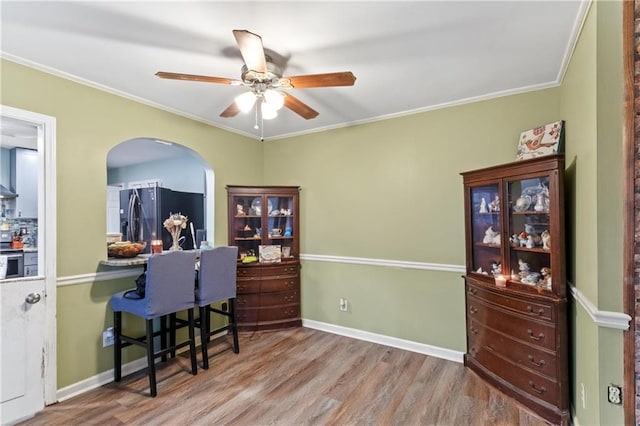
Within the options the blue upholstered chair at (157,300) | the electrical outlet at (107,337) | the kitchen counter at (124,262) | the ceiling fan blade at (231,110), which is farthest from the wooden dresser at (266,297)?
the ceiling fan blade at (231,110)

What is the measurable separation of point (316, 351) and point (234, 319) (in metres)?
0.95

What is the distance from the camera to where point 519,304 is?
228cm

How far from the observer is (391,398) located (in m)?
2.41

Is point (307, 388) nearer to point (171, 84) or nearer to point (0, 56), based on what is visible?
point (171, 84)

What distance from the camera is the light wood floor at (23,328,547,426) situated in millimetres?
2156

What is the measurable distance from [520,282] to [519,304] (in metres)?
0.18

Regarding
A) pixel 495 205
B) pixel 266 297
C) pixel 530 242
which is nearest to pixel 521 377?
pixel 530 242

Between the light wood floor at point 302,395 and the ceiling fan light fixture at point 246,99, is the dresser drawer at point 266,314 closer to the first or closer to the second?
the light wood floor at point 302,395

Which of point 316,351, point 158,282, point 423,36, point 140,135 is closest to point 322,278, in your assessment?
point 316,351

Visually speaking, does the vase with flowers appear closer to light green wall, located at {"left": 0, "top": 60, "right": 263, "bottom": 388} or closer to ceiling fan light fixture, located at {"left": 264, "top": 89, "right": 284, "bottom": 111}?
light green wall, located at {"left": 0, "top": 60, "right": 263, "bottom": 388}

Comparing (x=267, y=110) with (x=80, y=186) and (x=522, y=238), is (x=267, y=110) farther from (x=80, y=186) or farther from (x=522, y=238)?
A: (x=522, y=238)

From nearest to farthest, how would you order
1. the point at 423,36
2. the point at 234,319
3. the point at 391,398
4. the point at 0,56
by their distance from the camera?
the point at 423,36 < the point at 0,56 < the point at 391,398 < the point at 234,319

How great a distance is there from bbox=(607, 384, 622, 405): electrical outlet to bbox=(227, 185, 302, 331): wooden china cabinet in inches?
120

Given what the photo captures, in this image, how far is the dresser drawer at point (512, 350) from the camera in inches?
83.3
